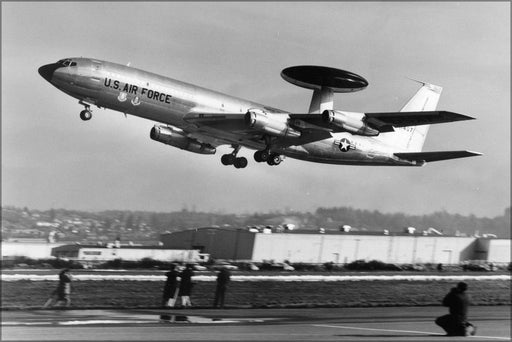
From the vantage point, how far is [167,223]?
42625 mm

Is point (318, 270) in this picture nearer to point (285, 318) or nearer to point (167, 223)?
point (167, 223)

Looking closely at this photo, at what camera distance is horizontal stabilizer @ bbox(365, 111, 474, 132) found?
42.4m

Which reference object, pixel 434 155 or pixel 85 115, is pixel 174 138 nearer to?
pixel 85 115

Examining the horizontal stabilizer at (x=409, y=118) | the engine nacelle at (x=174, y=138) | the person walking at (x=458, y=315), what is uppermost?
the horizontal stabilizer at (x=409, y=118)

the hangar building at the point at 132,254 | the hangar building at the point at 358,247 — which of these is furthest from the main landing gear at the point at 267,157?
the hangar building at the point at 358,247

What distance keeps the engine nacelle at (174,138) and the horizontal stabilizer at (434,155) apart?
1563 cm

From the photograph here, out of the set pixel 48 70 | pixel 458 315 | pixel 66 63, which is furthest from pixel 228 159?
pixel 458 315

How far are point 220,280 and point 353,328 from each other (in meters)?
9.51

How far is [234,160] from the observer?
50188 mm

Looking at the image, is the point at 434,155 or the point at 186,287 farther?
the point at 434,155

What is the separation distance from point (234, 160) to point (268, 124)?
23.8 feet

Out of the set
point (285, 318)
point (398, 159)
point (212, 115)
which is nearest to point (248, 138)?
point (212, 115)

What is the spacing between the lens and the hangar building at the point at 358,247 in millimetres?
71125

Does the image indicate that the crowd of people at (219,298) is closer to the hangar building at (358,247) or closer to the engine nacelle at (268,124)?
the engine nacelle at (268,124)
